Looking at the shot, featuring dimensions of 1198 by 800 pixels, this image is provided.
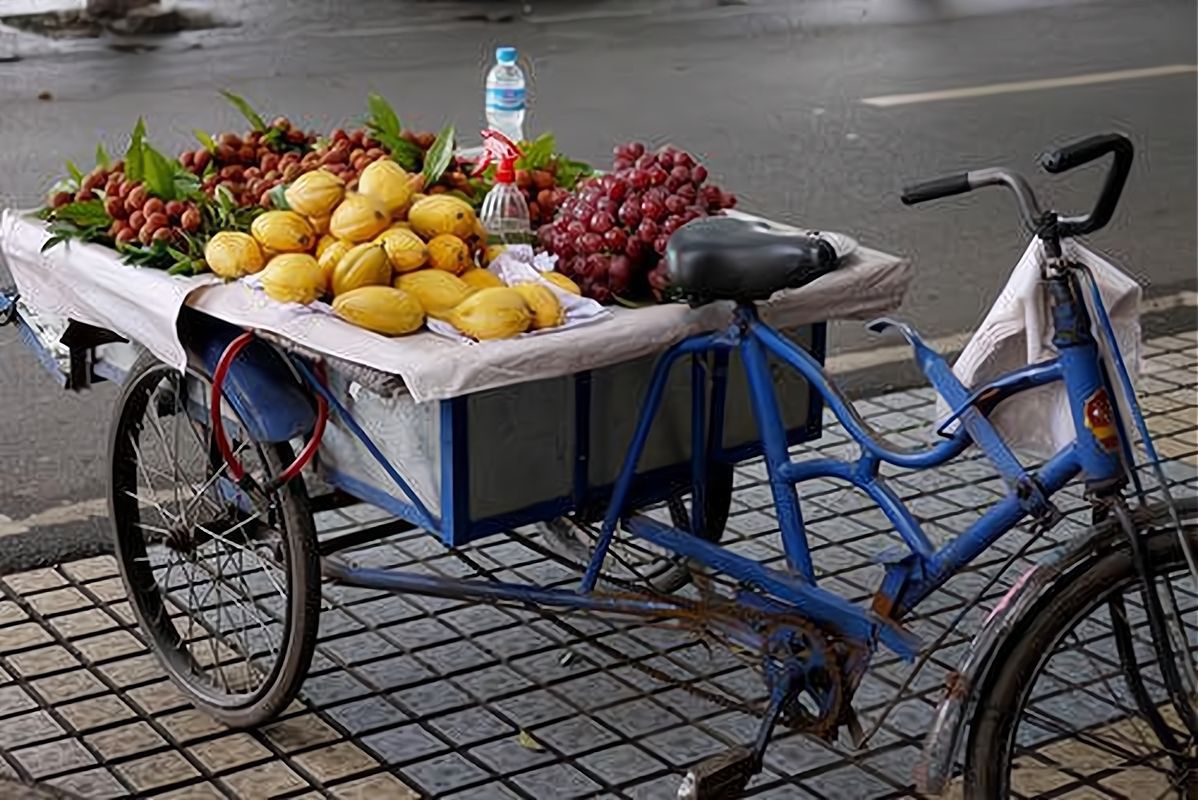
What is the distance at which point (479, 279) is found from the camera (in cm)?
357

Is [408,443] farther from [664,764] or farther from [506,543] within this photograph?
[506,543]

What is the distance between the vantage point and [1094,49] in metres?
12.5

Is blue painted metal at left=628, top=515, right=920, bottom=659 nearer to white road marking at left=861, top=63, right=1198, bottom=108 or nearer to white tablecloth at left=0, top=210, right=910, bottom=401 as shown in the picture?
white tablecloth at left=0, top=210, right=910, bottom=401

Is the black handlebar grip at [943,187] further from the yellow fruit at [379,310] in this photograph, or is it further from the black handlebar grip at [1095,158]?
the yellow fruit at [379,310]

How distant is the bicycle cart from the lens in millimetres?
3055

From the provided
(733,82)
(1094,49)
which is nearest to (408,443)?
(733,82)

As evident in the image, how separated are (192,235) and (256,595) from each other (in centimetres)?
101

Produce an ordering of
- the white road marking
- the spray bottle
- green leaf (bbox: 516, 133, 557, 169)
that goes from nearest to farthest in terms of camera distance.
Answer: the spray bottle → green leaf (bbox: 516, 133, 557, 169) → the white road marking

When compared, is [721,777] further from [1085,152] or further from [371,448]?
[1085,152]

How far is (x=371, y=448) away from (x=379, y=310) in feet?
1.03

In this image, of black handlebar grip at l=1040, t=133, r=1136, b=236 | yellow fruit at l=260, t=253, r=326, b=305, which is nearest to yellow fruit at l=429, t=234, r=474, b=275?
yellow fruit at l=260, t=253, r=326, b=305

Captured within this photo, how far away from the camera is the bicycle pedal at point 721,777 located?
11.1ft

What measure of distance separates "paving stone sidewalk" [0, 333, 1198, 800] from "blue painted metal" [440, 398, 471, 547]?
1.79 ft

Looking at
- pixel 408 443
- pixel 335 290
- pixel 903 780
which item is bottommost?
pixel 903 780
